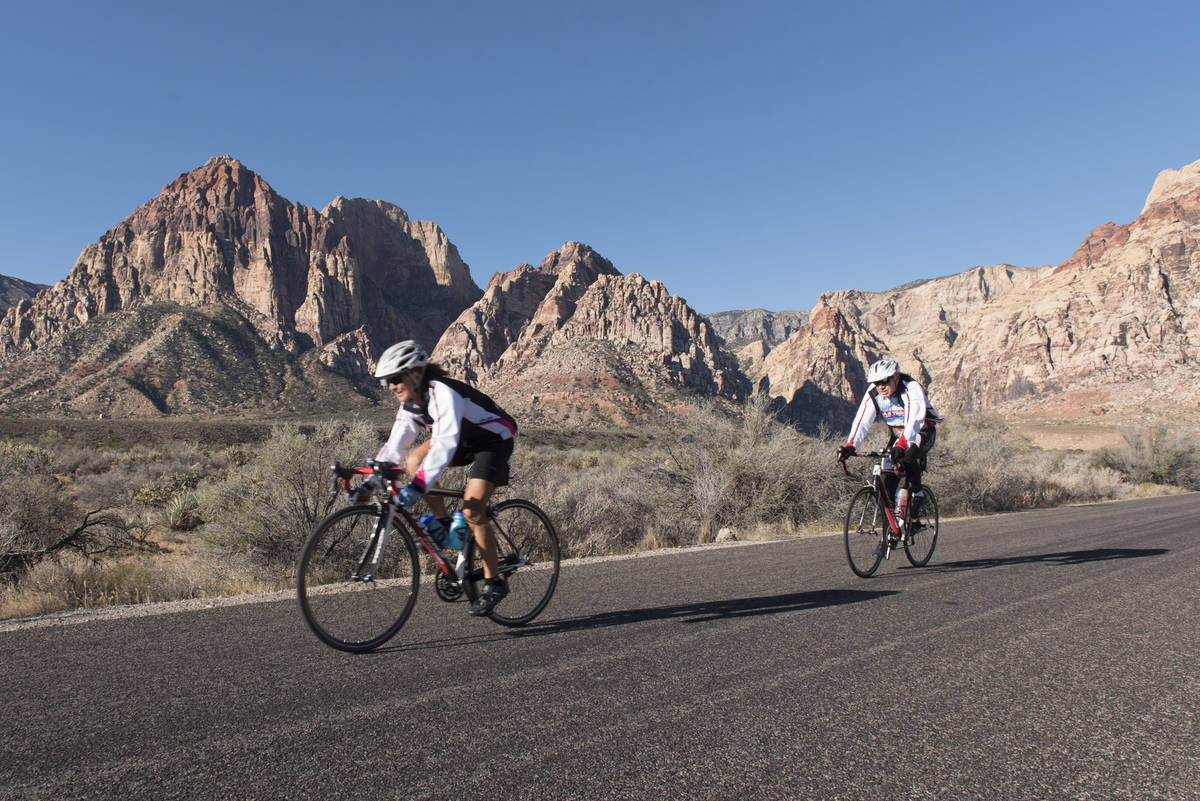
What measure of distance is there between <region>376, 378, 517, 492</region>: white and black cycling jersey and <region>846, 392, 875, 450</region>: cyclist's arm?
3713 mm

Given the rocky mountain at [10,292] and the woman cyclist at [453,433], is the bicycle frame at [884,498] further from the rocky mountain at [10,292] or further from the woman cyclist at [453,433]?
the rocky mountain at [10,292]

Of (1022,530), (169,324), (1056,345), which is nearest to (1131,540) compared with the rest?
(1022,530)

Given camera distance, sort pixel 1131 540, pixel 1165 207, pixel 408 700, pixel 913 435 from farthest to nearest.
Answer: pixel 1165 207
pixel 1131 540
pixel 913 435
pixel 408 700

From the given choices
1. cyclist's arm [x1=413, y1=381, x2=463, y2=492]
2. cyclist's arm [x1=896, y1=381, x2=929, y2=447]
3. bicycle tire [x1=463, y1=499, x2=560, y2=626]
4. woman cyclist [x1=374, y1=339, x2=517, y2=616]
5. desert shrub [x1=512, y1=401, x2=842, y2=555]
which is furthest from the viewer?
desert shrub [x1=512, y1=401, x2=842, y2=555]

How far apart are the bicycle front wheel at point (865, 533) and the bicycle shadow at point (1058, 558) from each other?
0.71 meters

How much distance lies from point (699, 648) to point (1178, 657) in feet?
9.01

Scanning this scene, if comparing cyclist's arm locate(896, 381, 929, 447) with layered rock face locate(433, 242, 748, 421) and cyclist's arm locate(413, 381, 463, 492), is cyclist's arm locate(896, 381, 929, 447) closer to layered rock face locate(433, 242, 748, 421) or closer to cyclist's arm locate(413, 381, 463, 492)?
cyclist's arm locate(413, 381, 463, 492)

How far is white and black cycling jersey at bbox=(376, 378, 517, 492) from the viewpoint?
395 cm

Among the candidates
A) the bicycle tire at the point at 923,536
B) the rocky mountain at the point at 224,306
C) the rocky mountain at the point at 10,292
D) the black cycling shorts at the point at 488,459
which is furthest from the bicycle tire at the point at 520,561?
the rocky mountain at the point at 10,292

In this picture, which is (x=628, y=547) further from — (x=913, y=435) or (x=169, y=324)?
(x=169, y=324)

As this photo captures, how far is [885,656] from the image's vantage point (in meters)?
3.72

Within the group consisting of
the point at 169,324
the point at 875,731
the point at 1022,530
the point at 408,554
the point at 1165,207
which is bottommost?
the point at 1022,530

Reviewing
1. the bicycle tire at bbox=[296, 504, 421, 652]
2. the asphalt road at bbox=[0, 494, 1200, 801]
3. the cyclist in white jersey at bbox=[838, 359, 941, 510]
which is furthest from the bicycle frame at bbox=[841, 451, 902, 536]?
the bicycle tire at bbox=[296, 504, 421, 652]

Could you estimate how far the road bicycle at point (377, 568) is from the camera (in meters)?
3.98
